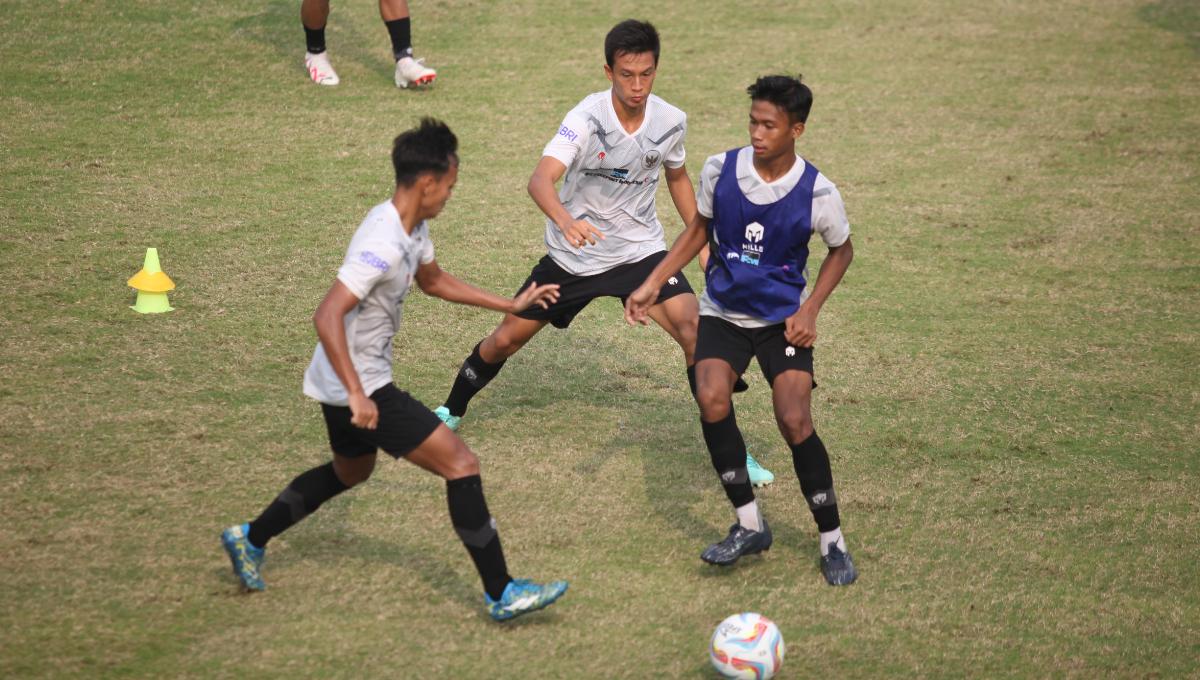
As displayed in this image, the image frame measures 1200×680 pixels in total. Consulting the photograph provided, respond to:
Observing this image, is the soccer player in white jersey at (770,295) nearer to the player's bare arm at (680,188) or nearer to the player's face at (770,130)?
the player's face at (770,130)

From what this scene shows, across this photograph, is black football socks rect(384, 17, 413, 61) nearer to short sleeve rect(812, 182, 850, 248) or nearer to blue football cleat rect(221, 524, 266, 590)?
short sleeve rect(812, 182, 850, 248)

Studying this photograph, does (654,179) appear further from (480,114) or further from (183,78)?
(183,78)

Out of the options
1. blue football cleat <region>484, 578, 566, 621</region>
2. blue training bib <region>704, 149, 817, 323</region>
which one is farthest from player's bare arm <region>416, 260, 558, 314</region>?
blue football cleat <region>484, 578, 566, 621</region>

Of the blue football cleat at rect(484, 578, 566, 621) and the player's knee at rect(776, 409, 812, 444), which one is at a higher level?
the player's knee at rect(776, 409, 812, 444)

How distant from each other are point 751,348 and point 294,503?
2.26 m

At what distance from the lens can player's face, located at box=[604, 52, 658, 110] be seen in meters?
6.61

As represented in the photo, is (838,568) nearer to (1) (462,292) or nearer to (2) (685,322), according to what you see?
(2) (685,322)

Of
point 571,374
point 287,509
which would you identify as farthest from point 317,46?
point 287,509

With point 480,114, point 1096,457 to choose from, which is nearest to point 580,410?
point 1096,457

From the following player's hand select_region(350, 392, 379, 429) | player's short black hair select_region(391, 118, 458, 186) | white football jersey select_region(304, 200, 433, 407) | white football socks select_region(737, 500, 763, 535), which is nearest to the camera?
player's hand select_region(350, 392, 379, 429)

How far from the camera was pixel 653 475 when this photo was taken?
689 cm

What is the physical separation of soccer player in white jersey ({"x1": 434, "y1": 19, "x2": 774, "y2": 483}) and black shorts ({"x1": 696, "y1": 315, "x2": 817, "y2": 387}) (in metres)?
0.67

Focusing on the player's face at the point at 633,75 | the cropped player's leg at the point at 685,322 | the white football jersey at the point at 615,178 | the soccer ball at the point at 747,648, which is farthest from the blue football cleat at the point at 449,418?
the soccer ball at the point at 747,648

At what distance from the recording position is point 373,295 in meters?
5.19
